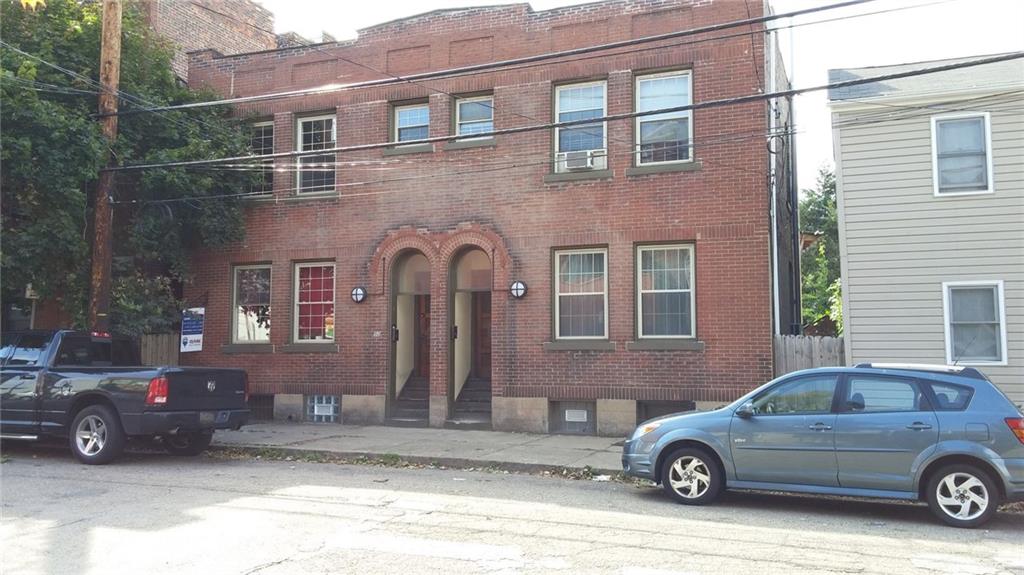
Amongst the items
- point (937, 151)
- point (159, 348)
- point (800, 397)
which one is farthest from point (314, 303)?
point (937, 151)

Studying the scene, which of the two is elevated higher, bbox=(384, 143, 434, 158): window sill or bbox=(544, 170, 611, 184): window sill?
bbox=(384, 143, 434, 158): window sill

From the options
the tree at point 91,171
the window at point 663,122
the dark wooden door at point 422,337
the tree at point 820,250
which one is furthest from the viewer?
the tree at point 820,250

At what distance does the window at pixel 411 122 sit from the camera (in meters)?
16.7

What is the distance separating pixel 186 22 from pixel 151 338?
828 cm

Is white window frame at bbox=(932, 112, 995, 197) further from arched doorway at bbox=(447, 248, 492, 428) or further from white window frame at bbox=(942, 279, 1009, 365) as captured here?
arched doorway at bbox=(447, 248, 492, 428)

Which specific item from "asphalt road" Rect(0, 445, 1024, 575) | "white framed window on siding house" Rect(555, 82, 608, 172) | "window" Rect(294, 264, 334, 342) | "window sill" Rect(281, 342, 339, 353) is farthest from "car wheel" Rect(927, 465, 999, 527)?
"window" Rect(294, 264, 334, 342)

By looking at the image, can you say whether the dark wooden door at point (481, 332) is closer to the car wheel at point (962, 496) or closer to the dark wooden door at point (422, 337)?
the dark wooden door at point (422, 337)

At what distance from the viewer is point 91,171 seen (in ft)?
43.4

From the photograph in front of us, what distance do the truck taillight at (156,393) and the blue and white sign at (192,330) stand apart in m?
4.78

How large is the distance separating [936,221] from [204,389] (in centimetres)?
1192

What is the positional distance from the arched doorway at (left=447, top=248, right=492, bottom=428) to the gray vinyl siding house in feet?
22.5

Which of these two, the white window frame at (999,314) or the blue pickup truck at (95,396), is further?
the white window frame at (999,314)

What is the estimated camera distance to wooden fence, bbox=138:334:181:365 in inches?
693

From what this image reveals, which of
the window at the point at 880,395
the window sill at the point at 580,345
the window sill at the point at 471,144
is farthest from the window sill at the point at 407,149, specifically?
the window at the point at 880,395
